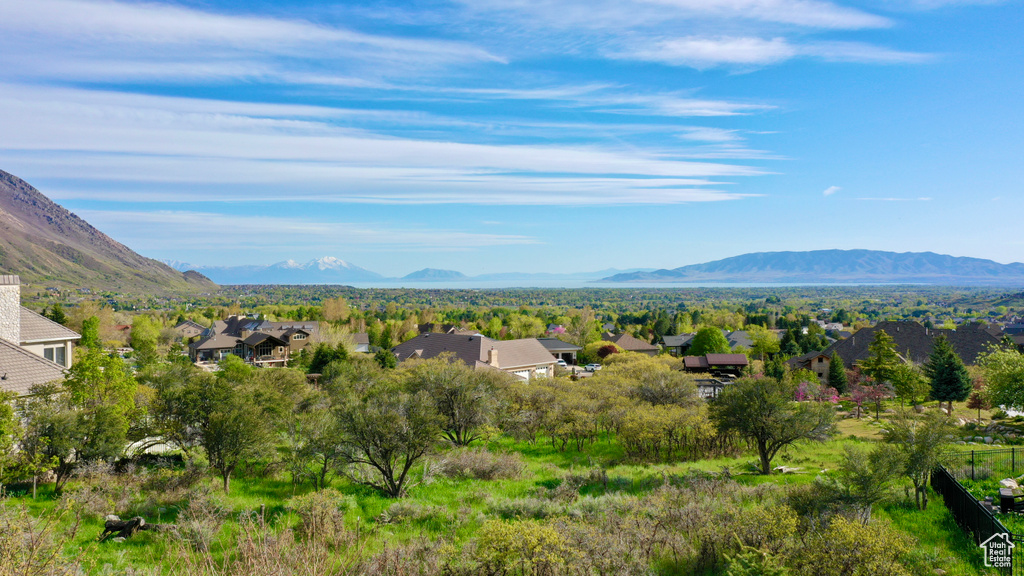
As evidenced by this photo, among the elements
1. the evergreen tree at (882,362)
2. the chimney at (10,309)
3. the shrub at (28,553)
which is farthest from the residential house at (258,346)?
the shrub at (28,553)

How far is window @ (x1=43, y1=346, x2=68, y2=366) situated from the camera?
26641 millimetres

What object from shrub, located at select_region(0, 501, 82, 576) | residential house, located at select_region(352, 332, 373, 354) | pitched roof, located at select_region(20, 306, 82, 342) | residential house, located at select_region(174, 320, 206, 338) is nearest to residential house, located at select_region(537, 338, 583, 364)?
residential house, located at select_region(352, 332, 373, 354)

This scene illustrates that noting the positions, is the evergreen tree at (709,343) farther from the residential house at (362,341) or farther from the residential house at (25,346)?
the residential house at (25,346)

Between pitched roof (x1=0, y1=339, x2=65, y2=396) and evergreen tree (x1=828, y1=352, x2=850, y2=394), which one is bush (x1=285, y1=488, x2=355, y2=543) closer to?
pitched roof (x1=0, y1=339, x2=65, y2=396)

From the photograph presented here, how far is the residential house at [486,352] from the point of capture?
1921 inches

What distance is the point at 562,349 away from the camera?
230 ft

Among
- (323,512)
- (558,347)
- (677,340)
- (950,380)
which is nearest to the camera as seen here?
(323,512)

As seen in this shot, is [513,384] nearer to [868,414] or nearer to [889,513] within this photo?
[889,513]

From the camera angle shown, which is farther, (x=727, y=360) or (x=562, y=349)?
(x=562, y=349)

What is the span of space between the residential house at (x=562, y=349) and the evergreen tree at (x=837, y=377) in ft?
100

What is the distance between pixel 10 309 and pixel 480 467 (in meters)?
21.8

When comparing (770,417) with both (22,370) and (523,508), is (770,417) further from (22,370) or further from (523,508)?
(22,370)

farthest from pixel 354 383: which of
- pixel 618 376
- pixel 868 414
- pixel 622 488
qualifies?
pixel 868 414

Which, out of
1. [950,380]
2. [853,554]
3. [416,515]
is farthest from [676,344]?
[853,554]
